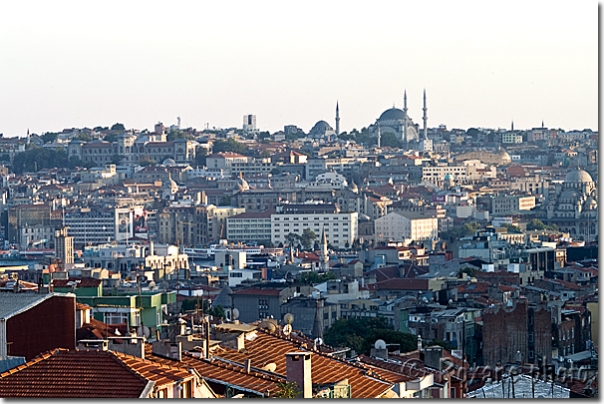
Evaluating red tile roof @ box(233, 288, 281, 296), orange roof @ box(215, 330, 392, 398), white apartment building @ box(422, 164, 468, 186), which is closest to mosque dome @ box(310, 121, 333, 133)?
white apartment building @ box(422, 164, 468, 186)

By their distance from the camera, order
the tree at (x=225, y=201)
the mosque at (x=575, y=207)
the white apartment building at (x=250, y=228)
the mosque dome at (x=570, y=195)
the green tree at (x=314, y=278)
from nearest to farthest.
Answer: the green tree at (x=314, y=278) → the mosque at (x=575, y=207) → the white apartment building at (x=250, y=228) → the mosque dome at (x=570, y=195) → the tree at (x=225, y=201)

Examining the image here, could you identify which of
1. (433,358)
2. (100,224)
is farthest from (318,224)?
(433,358)

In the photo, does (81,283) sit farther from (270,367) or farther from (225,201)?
(225,201)

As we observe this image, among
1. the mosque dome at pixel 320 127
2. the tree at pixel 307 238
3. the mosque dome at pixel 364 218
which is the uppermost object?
the mosque dome at pixel 320 127

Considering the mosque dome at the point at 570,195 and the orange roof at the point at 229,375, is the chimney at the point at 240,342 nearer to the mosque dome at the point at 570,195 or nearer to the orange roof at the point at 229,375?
the orange roof at the point at 229,375

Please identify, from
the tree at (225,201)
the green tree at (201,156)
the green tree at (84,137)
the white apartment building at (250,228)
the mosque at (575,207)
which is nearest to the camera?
the mosque at (575,207)

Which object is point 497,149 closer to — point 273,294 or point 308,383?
point 273,294

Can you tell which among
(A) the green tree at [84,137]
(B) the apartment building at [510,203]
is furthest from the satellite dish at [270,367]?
(A) the green tree at [84,137]
